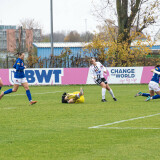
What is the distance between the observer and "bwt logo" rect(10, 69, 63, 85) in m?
30.8

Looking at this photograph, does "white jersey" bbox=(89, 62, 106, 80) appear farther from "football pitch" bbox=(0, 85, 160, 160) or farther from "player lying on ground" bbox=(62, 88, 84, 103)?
"football pitch" bbox=(0, 85, 160, 160)

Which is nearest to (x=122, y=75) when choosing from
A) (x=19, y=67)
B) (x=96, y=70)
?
(x=96, y=70)

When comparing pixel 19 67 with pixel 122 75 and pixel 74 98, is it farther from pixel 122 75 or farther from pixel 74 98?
pixel 122 75

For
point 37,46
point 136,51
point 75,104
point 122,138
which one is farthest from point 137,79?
point 37,46

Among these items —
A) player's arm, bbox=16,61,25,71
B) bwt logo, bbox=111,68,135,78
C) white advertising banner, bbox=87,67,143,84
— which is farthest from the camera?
bwt logo, bbox=111,68,135,78

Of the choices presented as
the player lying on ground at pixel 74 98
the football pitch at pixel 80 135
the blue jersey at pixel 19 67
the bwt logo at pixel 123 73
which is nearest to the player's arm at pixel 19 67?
the blue jersey at pixel 19 67

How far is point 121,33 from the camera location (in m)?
40.3

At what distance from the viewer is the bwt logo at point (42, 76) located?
30.8 metres

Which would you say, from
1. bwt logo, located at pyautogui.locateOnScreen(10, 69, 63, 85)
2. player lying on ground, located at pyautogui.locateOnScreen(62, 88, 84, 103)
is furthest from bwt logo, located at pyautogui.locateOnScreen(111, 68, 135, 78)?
player lying on ground, located at pyautogui.locateOnScreen(62, 88, 84, 103)

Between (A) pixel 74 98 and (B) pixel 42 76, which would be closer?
(A) pixel 74 98

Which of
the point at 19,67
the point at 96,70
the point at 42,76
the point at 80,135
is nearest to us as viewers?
the point at 80,135

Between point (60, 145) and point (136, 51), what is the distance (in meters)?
32.1

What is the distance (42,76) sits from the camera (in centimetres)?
3098

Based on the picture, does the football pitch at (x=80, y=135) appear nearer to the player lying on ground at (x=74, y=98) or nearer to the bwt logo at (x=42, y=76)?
the player lying on ground at (x=74, y=98)
